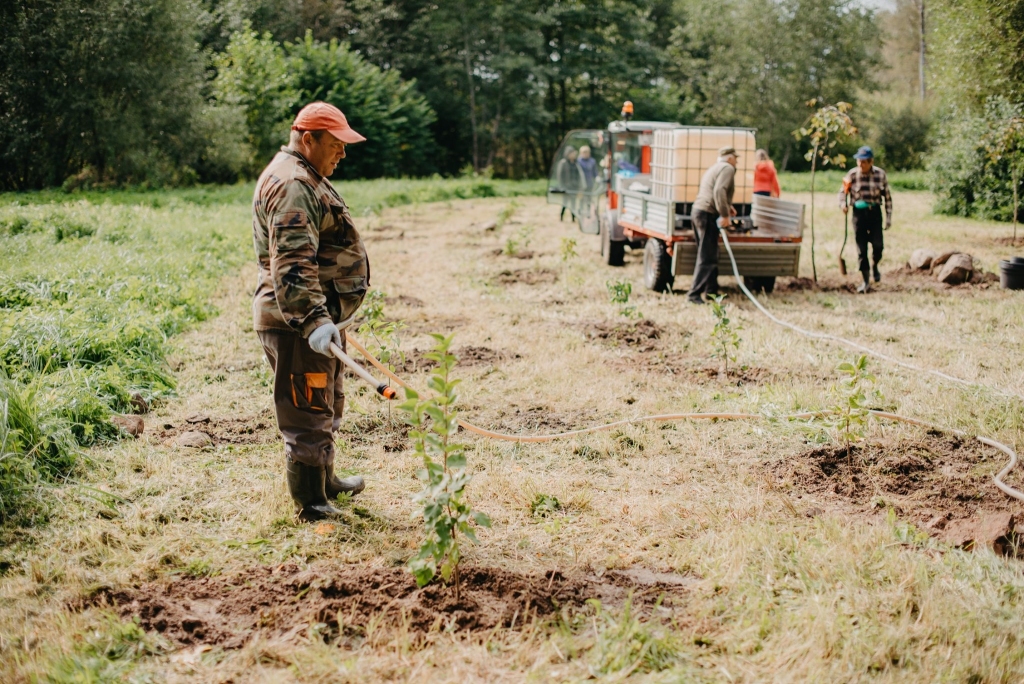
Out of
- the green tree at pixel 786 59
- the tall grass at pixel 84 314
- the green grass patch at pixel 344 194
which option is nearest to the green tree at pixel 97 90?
the green grass patch at pixel 344 194

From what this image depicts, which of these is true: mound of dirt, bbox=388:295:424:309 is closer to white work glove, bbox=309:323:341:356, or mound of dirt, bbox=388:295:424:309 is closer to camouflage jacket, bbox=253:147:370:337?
camouflage jacket, bbox=253:147:370:337

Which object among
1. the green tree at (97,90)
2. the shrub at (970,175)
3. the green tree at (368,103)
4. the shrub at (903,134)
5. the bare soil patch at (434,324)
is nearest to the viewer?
the bare soil patch at (434,324)

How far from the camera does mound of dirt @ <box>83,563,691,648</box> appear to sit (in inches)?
128

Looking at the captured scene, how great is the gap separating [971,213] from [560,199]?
9399mm

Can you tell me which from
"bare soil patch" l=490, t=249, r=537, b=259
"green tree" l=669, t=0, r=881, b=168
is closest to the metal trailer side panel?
"bare soil patch" l=490, t=249, r=537, b=259

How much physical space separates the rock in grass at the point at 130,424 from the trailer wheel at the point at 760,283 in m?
7.57

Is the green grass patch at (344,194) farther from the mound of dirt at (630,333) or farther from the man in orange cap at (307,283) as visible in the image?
the man in orange cap at (307,283)

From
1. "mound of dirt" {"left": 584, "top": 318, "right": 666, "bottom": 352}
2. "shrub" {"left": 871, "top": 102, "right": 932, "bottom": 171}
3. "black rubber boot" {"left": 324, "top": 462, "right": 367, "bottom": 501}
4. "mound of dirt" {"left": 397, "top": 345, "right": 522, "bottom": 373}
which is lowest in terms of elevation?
"black rubber boot" {"left": 324, "top": 462, "right": 367, "bottom": 501}

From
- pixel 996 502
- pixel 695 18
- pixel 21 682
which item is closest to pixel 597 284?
pixel 996 502

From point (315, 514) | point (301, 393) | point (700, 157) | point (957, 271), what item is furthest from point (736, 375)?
point (957, 271)

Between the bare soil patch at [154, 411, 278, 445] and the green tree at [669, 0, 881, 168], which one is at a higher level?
the green tree at [669, 0, 881, 168]

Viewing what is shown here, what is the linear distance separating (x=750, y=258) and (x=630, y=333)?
253 cm

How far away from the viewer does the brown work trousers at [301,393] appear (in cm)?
397

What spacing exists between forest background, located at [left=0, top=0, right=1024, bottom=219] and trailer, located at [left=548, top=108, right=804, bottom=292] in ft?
15.3
